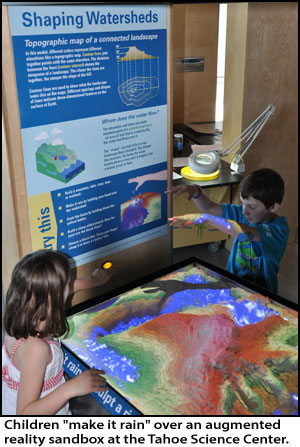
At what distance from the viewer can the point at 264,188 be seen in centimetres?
202

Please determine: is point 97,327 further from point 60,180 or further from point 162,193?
point 162,193

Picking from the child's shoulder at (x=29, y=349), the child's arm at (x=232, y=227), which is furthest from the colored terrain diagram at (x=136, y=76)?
the child's shoulder at (x=29, y=349)

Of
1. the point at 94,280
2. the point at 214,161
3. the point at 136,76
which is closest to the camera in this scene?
the point at 136,76

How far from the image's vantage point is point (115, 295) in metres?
1.74

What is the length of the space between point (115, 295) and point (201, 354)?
40 cm

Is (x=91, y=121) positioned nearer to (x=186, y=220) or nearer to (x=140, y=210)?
(x=140, y=210)

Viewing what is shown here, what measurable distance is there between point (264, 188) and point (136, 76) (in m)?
0.67

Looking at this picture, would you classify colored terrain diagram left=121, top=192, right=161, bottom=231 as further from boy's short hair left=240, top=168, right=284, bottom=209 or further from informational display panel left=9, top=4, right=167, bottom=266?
boy's short hair left=240, top=168, right=284, bottom=209

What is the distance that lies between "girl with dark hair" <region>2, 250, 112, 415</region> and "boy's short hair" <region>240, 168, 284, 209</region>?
938 mm

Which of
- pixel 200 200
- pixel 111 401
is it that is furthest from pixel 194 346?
pixel 200 200

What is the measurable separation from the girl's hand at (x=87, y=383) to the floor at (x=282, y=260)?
1826 mm

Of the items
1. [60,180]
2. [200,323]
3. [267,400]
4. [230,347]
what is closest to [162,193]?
[60,180]

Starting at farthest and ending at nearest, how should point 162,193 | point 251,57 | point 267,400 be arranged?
point 251,57 < point 162,193 < point 267,400

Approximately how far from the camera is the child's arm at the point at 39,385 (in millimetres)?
1282
